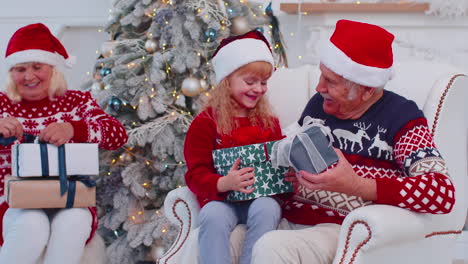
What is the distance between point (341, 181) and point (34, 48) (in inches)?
57.0

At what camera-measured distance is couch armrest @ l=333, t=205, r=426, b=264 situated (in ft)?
5.88

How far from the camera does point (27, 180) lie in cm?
234

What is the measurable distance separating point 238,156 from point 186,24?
117 centimetres

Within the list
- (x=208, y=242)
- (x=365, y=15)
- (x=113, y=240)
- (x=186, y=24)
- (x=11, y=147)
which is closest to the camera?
(x=208, y=242)

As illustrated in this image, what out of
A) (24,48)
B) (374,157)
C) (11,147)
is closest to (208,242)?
(374,157)

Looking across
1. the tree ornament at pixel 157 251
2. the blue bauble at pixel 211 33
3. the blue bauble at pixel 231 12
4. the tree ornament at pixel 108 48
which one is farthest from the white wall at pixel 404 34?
the tree ornament at pixel 157 251

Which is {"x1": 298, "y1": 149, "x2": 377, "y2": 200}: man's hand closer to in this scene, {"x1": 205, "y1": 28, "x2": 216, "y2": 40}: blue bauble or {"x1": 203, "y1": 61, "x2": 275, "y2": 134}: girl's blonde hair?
{"x1": 203, "y1": 61, "x2": 275, "y2": 134}: girl's blonde hair

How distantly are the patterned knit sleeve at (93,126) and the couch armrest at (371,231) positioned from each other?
1163 millimetres

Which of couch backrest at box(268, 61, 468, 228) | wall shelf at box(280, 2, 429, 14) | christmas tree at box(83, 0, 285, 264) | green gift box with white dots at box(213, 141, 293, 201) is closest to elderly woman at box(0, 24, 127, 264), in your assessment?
christmas tree at box(83, 0, 285, 264)

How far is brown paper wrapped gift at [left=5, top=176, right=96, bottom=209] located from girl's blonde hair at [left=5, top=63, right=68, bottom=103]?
37cm

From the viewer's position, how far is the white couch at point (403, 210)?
182 cm

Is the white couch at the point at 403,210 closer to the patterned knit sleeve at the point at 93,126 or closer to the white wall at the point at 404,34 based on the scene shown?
the patterned knit sleeve at the point at 93,126

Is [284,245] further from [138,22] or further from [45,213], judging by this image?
[138,22]

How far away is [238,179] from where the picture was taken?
2.07 meters
